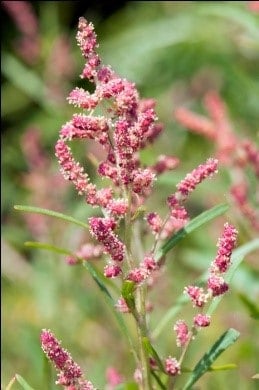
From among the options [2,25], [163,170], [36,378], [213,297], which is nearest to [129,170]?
[213,297]

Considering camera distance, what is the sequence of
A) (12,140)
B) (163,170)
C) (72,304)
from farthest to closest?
(12,140) → (72,304) → (163,170)

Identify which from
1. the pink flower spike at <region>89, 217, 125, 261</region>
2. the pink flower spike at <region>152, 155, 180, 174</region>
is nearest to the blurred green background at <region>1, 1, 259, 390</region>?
the pink flower spike at <region>152, 155, 180, 174</region>

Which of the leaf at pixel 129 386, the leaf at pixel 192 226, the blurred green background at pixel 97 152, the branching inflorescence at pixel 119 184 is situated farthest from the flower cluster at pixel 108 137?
the blurred green background at pixel 97 152

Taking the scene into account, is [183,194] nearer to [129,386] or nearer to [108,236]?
[108,236]

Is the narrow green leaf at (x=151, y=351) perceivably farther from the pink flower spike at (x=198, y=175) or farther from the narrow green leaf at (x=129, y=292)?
the pink flower spike at (x=198, y=175)

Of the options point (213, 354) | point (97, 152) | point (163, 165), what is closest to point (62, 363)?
point (213, 354)

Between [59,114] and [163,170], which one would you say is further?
[59,114]

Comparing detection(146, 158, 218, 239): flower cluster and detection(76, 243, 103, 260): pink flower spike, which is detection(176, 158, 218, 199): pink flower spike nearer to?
detection(146, 158, 218, 239): flower cluster

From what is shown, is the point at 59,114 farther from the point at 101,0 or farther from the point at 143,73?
the point at 101,0
